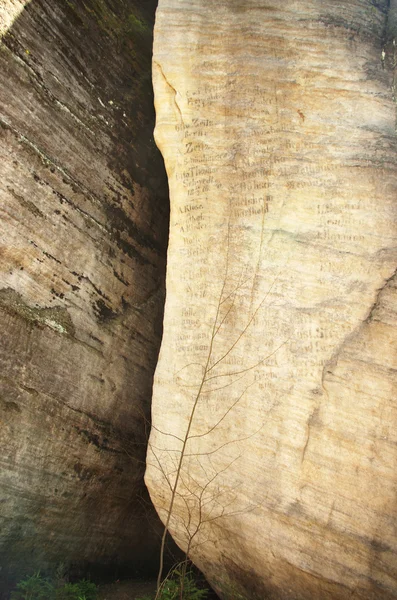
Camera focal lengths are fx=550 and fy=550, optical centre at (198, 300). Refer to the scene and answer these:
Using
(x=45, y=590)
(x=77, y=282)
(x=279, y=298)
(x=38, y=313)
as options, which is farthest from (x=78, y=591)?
(x=279, y=298)

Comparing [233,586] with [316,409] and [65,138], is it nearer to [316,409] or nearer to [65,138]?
[316,409]

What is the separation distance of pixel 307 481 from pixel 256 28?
371 centimetres

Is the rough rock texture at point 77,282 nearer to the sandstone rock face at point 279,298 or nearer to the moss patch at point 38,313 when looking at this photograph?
the moss patch at point 38,313

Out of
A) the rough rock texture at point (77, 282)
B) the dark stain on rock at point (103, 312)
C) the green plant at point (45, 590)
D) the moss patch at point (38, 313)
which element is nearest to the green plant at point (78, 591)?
the green plant at point (45, 590)

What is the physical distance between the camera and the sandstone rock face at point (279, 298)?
11.8 ft

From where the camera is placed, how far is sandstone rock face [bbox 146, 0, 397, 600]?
3.61m

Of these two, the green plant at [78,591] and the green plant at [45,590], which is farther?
the green plant at [78,591]

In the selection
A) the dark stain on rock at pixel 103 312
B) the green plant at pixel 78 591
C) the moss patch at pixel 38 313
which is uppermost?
the dark stain on rock at pixel 103 312

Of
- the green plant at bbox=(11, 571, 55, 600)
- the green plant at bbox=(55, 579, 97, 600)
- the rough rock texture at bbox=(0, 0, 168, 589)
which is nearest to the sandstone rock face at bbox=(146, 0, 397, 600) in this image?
the rough rock texture at bbox=(0, 0, 168, 589)

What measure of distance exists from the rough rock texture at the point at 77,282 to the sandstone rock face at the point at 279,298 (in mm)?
603

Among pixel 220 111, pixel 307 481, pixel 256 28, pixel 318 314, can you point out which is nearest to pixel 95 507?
pixel 307 481

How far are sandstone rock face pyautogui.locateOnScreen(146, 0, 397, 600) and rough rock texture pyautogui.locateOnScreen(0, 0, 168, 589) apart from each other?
60cm

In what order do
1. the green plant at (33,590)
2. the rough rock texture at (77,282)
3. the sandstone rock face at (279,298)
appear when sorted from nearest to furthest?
the sandstone rock face at (279,298) → the green plant at (33,590) → the rough rock texture at (77,282)

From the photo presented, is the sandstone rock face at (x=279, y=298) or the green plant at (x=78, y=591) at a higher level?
the sandstone rock face at (x=279, y=298)
